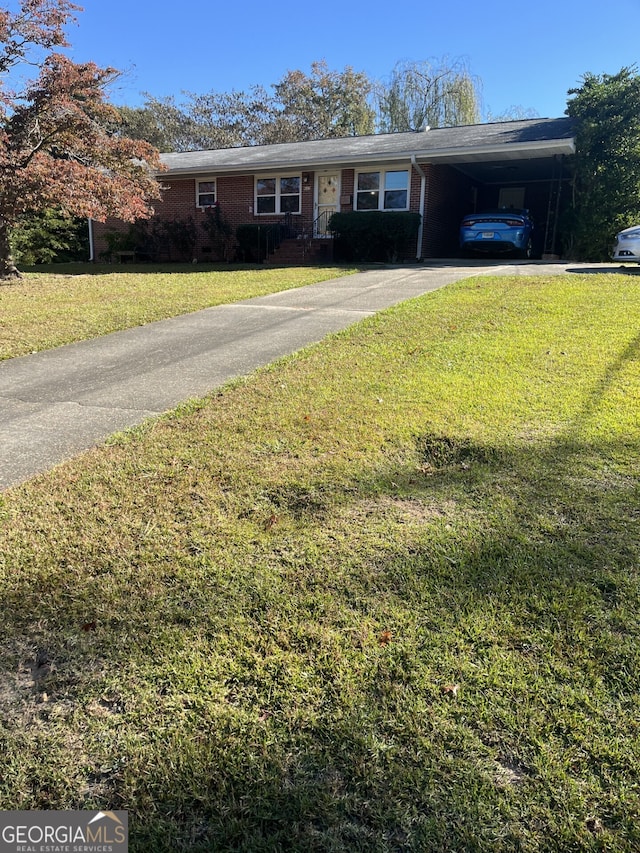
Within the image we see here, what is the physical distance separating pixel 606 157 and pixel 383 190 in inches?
247

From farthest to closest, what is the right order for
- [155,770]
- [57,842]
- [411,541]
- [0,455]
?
[0,455] < [411,541] < [155,770] < [57,842]

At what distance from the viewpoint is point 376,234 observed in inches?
669

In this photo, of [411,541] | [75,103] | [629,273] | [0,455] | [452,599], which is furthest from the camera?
[75,103]

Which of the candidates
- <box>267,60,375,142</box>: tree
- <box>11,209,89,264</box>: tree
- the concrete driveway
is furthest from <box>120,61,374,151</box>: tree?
the concrete driveway

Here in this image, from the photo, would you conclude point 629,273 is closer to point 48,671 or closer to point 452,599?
point 452,599

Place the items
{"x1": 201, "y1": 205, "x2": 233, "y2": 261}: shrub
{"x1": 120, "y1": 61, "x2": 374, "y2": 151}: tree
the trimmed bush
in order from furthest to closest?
{"x1": 120, "y1": 61, "x2": 374, "y2": 151}: tree → {"x1": 201, "y1": 205, "x2": 233, "y2": 261}: shrub → the trimmed bush

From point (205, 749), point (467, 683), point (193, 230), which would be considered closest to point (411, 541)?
point (467, 683)

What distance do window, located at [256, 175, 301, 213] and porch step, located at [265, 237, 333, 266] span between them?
6.77 ft

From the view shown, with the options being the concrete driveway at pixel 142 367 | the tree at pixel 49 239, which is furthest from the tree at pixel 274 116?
the concrete driveway at pixel 142 367

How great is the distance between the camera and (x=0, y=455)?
404 centimetres

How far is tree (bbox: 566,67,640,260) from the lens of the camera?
597 inches

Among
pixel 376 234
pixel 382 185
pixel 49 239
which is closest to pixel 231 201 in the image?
pixel 382 185

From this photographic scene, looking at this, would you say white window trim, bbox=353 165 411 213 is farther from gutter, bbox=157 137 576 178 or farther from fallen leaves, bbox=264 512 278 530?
fallen leaves, bbox=264 512 278 530

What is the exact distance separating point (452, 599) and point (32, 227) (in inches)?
946
